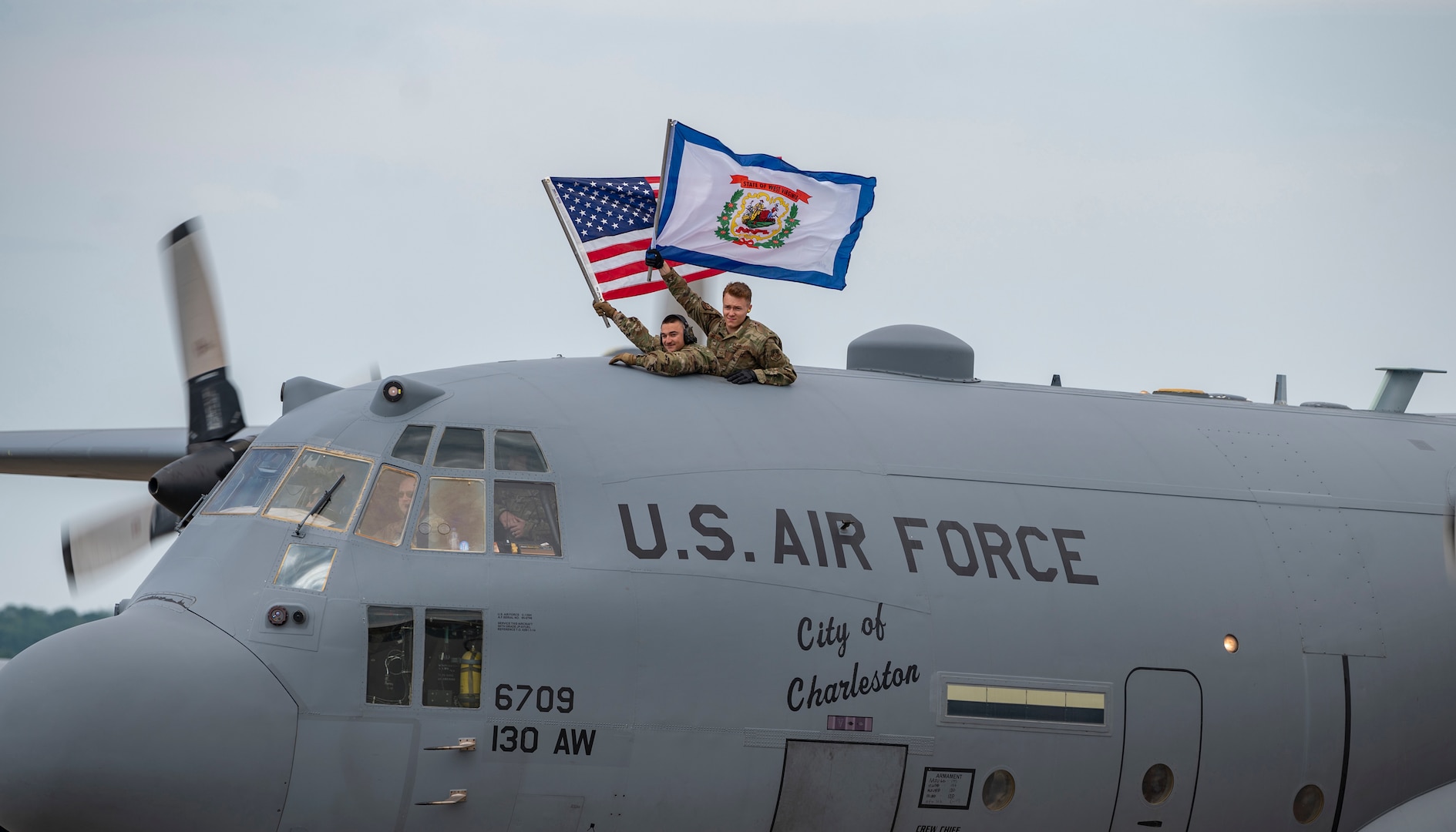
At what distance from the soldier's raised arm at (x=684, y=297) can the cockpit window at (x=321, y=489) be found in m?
3.34

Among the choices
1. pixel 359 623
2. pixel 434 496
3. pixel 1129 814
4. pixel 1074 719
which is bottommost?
pixel 1129 814

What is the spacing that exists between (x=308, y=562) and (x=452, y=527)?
3.16 feet

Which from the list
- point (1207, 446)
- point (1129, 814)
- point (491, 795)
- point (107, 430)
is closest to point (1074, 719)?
point (1129, 814)

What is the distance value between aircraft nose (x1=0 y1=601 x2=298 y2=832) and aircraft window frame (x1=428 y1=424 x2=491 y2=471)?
5.82ft

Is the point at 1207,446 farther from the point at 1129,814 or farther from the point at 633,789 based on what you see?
the point at 633,789

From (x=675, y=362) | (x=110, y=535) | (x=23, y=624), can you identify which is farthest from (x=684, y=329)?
(x=23, y=624)

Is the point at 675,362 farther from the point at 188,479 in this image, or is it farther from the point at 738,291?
the point at 188,479

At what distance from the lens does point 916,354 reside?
41.3 ft

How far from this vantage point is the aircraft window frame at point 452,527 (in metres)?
9.35

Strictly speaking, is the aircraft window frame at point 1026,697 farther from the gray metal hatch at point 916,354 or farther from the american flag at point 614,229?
the american flag at point 614,229

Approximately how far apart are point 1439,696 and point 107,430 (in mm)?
15375

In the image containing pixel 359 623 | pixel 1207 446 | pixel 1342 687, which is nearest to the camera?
pixel 359 623

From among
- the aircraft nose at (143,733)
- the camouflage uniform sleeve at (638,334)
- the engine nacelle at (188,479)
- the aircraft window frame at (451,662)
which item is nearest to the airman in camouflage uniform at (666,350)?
the camouflage uniform sleeve at (638,334)

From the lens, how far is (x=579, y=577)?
30.9 feet
